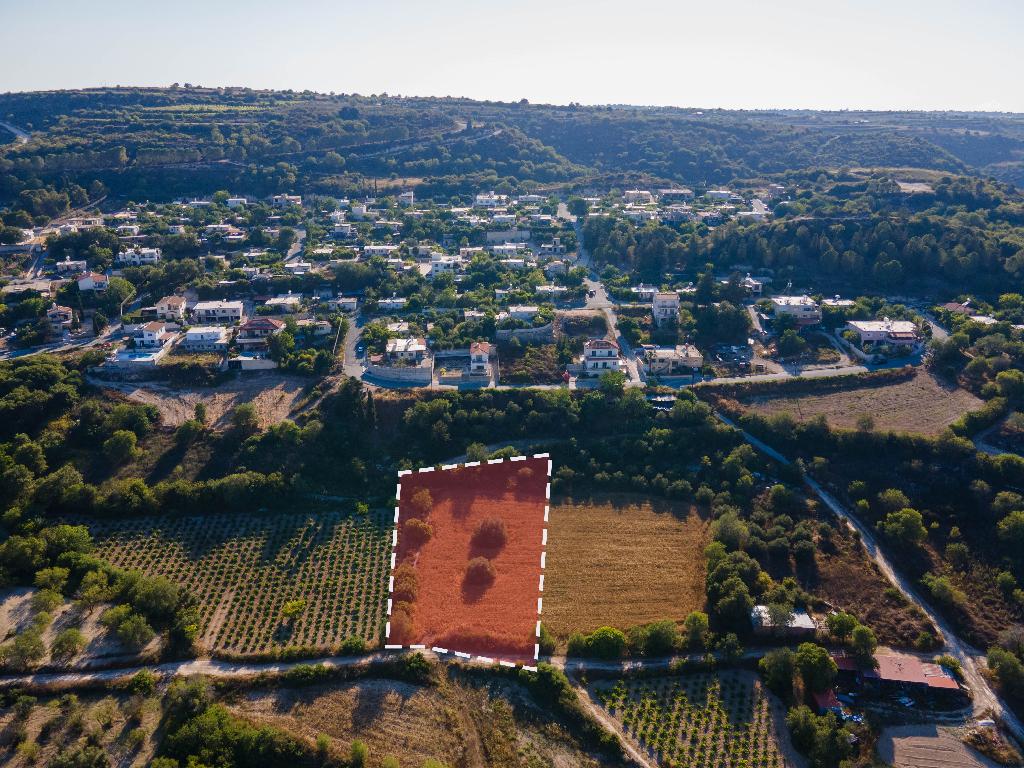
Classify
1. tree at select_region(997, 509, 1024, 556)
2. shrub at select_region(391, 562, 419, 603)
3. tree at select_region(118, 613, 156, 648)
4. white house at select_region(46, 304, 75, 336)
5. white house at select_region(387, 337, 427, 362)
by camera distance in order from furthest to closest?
white house at select_region(46, 304, 75, 336) → white house at select_region(387, 337, 427, 362) → tree at select_region(997, 509, 1024, 556) → shrub at select_region(391, 562, 419, 603) → tree at select_region(118, 613, 156, 648)

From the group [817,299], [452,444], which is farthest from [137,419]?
[817,299]

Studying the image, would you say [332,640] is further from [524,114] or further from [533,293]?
[524,114]

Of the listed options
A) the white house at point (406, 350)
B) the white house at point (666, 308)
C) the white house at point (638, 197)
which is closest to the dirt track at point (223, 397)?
the white house at point (406, 350)

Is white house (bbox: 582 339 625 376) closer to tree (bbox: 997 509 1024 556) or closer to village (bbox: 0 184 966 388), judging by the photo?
village (bbox: 0 184 966 388)

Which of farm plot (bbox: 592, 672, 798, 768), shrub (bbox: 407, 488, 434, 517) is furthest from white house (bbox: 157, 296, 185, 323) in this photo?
farm plot (bbox: 592, 672, 798, 768)

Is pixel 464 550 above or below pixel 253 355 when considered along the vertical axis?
below

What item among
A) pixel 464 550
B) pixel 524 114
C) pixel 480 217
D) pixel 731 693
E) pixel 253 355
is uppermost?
pixel 524 114

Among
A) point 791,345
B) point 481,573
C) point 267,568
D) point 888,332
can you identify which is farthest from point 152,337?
point 888,332
